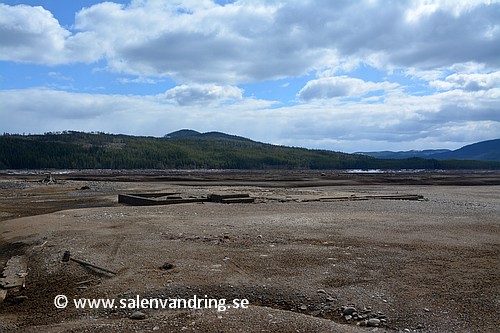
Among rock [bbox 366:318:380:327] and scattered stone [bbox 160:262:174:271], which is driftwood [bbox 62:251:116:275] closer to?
scattered stone [bbox 160:262:174:271]

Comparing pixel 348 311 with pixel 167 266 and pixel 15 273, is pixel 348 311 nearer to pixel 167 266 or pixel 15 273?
pixel 167 266

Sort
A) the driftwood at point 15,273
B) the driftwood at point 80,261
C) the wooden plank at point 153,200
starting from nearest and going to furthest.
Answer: the driftwood at point 15,273 → the driftwood at point 80,261 → the wooden plank at point 153,200

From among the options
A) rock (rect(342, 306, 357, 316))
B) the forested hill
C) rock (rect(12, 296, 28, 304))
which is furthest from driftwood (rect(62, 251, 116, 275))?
the forested hill

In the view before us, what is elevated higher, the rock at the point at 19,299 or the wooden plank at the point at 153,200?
the wooden plank at the point at 153,200

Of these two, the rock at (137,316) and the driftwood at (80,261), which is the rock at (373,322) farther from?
the driftwood at (80,261)

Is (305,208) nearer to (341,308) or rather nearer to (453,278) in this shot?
(453,278)

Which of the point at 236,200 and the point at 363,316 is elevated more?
the point at 236,200

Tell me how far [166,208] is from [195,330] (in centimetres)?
1642

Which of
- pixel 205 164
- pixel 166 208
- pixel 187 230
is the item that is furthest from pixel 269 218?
pixel 205 164

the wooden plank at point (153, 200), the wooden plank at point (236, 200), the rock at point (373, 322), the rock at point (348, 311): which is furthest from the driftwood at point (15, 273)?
the wooden plank at point (236, 200)
